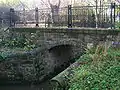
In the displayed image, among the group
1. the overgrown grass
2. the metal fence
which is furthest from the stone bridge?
the overgrown grass

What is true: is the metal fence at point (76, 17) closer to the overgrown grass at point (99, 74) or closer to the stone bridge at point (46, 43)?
the stone bridge at point (46, 43)

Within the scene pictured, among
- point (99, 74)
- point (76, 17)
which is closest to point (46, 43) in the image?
point (76, 17)

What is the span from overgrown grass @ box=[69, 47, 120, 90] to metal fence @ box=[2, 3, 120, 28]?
3793 mm

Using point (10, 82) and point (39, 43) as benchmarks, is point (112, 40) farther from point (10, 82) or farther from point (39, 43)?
point (10, 82)

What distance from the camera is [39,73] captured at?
12.9 metres

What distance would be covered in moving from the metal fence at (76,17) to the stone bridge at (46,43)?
0.66 meters

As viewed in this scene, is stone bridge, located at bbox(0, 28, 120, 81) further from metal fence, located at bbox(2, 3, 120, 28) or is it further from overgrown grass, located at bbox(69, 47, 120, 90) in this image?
overgrown grass, located at bbox(69, 47, 120, 90)

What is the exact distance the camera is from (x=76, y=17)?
14.1 m

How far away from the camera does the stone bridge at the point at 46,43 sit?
12219 mm

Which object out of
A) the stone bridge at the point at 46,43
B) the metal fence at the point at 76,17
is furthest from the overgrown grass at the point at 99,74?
the metal fence at the point at 76,17

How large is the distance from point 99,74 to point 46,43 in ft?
22.5

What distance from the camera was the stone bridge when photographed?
481 inches

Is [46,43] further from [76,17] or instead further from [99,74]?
[99,74]

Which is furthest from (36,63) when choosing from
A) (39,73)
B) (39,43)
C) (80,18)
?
(80,18)
